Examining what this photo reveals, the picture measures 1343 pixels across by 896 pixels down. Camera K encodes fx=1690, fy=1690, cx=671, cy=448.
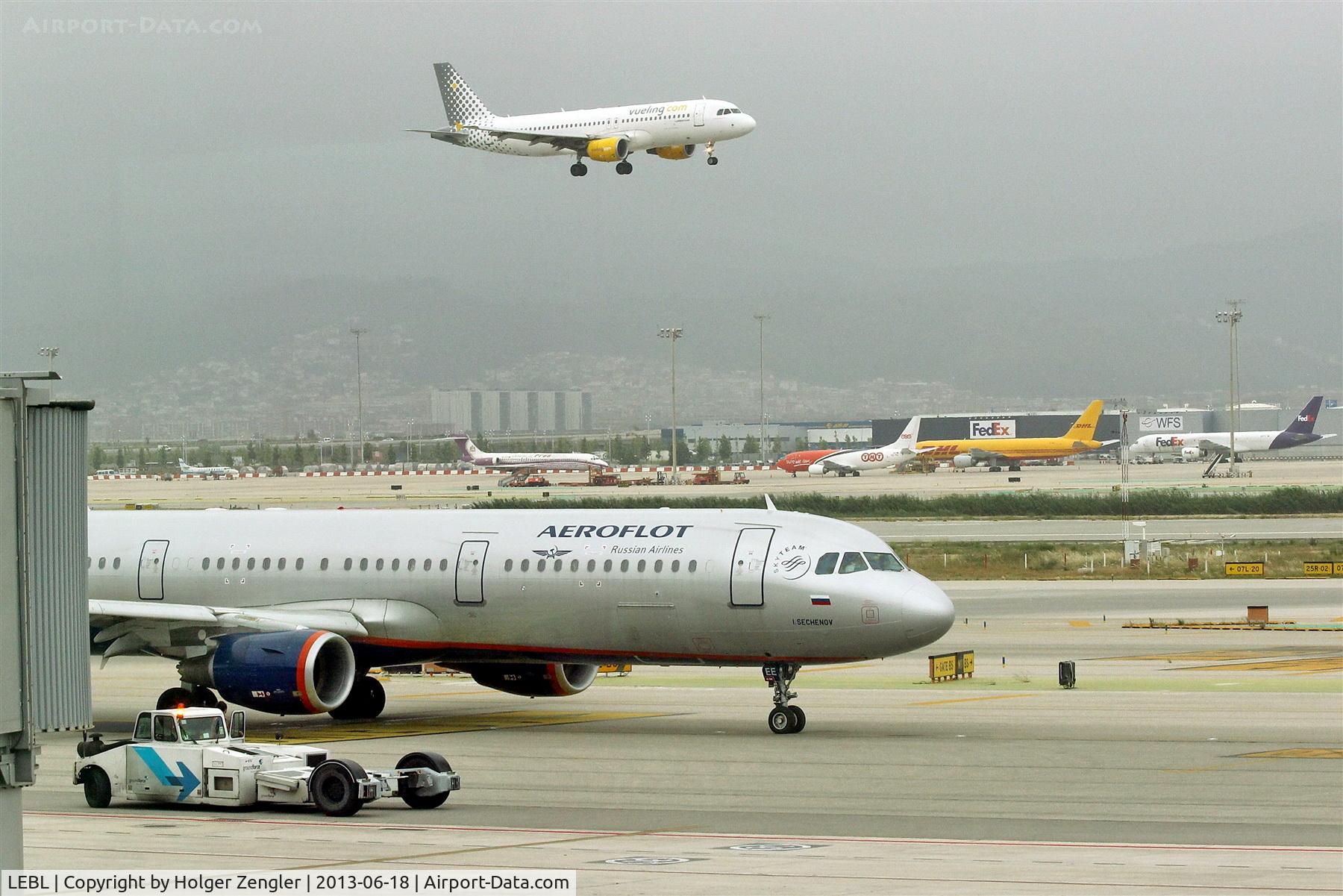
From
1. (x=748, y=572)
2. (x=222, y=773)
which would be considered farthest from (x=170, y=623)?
(x=748, y=572)

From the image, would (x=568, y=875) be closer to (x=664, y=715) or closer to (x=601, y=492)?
(x=664, y=715)

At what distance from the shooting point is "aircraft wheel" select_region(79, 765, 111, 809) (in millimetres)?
24516

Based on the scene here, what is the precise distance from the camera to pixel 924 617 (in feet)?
102

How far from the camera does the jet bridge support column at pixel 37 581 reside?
13070 millimetres

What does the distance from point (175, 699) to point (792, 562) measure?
12.5 m

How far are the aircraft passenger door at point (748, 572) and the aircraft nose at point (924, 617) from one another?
2.77m

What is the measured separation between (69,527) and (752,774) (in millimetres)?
15872

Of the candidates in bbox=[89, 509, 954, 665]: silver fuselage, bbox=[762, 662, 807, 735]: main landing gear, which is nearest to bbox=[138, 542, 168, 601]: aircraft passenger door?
bbox=[89, 509, 954, 665]: silver fuselage

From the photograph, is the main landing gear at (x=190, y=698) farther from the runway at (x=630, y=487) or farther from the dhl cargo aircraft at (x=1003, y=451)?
the dhl cargo aircraft at (x=1003, y=451)

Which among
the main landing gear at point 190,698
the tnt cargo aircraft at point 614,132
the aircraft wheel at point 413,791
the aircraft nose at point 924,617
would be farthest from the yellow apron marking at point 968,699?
the tnt cargo aircraft at point 614,132

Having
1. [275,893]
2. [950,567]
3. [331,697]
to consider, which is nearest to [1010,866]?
[275,893]

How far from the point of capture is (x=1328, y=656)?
151 feet

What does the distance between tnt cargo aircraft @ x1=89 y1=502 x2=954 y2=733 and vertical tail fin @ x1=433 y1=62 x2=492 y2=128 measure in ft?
262

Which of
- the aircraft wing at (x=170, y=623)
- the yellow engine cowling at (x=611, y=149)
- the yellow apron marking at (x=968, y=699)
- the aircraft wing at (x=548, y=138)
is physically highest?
the aircraft wing at (x=548, y=138)
